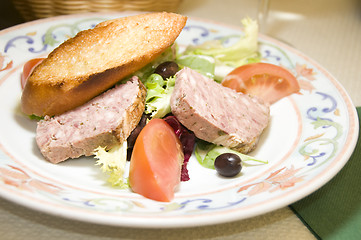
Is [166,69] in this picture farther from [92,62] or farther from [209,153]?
[209,153]

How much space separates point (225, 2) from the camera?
5816 millimetres

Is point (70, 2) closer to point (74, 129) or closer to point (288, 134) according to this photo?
point (74, 129)

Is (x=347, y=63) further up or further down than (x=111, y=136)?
further down

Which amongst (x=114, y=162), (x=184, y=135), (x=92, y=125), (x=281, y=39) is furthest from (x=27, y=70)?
(x=281, y=39)

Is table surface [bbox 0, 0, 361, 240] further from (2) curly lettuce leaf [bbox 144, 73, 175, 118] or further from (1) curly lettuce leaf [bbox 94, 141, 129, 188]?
(2) curly lettuce leaf [bbox 144, 73, 175, 118]

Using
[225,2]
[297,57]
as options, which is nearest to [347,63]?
[297,57]

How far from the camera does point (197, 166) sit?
2740 mm

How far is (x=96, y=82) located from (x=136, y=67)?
308mm

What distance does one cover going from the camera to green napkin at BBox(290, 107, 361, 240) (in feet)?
7.32

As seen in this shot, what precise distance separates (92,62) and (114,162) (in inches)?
27.0

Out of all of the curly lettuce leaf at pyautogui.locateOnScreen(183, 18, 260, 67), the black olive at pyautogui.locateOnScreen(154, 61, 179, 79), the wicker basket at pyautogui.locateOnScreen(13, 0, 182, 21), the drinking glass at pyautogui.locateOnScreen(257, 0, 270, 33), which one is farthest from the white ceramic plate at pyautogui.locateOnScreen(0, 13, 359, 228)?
the drinking glass at pyautogui.locateOnScreen(257, 0, 270, 33)

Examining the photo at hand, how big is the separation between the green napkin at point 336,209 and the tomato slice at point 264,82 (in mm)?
864

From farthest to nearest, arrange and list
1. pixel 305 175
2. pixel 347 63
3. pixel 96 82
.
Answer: pixel 347 63
pixel 96 82
pixel 305 175

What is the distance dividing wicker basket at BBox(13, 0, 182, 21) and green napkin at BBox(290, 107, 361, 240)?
9.02 feet
